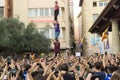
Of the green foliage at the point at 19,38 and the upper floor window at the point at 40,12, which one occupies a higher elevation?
the upper floor window at the point at 40,12

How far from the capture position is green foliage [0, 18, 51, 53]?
51.0 m

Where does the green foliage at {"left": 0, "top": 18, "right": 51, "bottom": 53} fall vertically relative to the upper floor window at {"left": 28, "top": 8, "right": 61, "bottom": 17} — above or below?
below

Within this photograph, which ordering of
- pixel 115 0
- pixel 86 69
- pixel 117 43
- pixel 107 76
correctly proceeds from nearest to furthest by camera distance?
pixel 107 76 < pixel 86 69 < pixel 115 0 < pixel 117 43

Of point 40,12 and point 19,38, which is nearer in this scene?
point 19,38

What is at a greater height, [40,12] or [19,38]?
[40,12]

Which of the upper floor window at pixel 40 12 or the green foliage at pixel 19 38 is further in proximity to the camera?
the upper floor window at pixel 40 12

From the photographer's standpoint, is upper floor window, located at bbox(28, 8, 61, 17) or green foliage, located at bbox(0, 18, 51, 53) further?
upper floor window, located at bbox(28, 8, 61, 17)

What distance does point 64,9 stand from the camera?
219ft

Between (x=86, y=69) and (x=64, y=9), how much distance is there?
56171 millimetres

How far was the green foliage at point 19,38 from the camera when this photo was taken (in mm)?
51031

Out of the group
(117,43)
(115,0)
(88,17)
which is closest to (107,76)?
(115,0)

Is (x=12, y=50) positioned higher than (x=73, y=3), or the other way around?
(x=73, y=3)

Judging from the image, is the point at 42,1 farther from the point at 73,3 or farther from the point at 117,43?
the point at 73,3

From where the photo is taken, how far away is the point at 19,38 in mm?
52219
